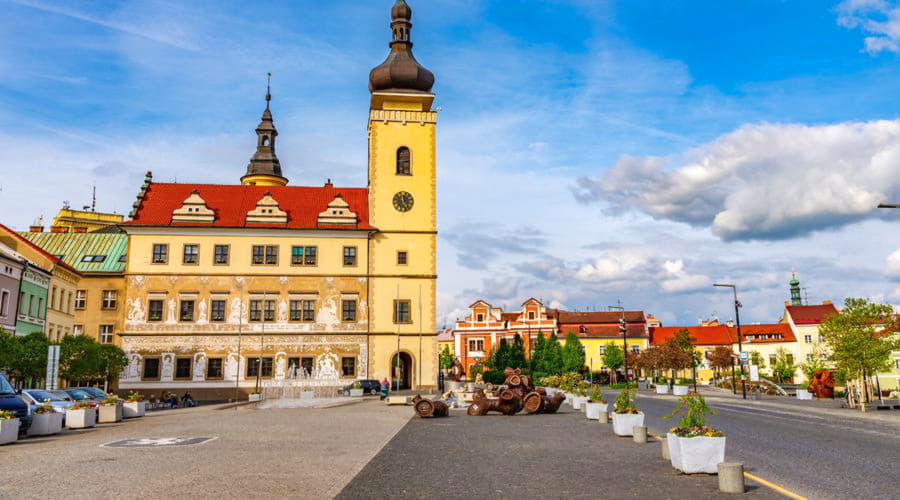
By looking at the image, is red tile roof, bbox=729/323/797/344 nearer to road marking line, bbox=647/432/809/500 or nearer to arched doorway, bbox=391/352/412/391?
arched doorway, bbox=391/352/412/391

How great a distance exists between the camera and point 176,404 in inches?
1800

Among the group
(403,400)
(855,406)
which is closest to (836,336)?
(855,406)

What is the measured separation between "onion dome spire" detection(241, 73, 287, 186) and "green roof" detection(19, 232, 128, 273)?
69.1ft

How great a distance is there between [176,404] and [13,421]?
28.0 metres

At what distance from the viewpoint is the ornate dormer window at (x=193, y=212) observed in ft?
184

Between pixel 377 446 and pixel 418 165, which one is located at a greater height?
pixel 418 165

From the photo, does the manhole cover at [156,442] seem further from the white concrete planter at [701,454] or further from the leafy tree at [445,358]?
the leafy tree at [445,358]

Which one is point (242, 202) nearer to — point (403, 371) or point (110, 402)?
point (403, 371)

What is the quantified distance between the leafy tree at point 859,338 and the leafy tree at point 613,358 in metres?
67.1

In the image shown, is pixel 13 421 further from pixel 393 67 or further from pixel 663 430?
pixel 393 67

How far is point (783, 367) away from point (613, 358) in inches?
873

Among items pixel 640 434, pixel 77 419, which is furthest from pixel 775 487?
pixel 77 419

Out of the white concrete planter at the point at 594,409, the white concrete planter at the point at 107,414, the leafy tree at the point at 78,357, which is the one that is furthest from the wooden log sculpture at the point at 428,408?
the leafy tree at the point at 78,357

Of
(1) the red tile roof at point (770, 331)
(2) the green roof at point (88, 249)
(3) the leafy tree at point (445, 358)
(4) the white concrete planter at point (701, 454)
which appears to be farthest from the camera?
(3) the leafy tree at point (445, 358)
